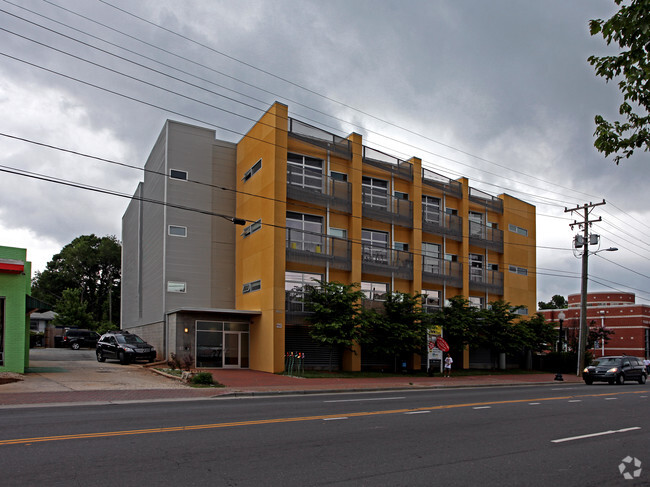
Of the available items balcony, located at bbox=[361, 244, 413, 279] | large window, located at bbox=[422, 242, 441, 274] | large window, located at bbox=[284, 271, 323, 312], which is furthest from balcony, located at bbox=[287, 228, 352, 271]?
large window, located at bbox=[422, 242, 441, 274]

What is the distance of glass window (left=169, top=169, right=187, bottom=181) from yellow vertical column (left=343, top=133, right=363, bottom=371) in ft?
31.2

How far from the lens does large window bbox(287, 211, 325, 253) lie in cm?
2941

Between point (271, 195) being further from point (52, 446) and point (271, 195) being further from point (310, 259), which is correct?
point (52, 446)

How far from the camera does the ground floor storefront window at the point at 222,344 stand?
28500 millimetres

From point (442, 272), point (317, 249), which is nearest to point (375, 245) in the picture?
point (317, 249)

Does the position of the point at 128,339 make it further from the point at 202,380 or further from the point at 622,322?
the point at 622,322

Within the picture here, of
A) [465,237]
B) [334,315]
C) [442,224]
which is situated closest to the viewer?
[334,315]

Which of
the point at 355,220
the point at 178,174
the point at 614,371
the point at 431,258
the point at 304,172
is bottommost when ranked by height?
the point at 614,371

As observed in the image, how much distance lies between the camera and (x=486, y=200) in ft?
Answer: 134

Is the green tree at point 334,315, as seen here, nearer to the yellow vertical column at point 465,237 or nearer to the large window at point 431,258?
the large window at point 431,258

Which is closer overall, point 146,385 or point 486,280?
point 146,385

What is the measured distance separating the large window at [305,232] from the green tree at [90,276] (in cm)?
5299

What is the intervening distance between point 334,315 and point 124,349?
11.1 m

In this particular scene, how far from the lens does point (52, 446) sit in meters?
8.26
